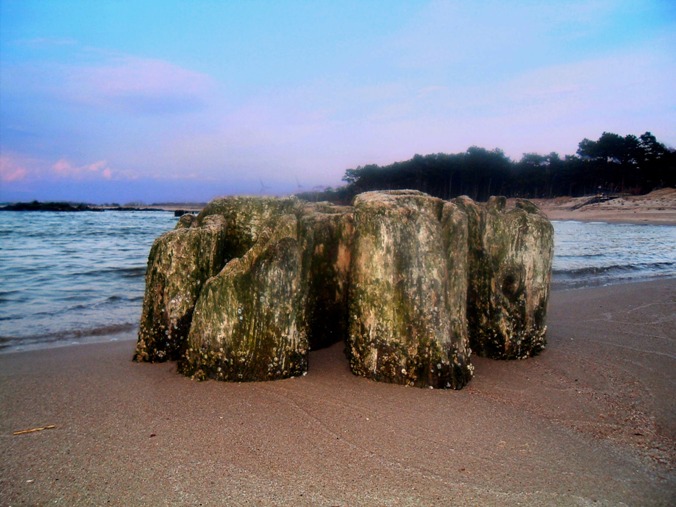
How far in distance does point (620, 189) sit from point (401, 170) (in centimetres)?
3068

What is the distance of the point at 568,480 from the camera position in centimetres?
264

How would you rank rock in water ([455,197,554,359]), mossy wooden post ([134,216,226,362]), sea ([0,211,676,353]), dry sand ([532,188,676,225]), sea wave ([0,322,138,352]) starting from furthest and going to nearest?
1. dry sand ([532,188,676,225])
2. sea ([0,211,676,353])
3. sea wave ([0,322,138,352])
4. rock in water ([455,197,554,359])
5. mossy wooden post ([134,216,226,362])

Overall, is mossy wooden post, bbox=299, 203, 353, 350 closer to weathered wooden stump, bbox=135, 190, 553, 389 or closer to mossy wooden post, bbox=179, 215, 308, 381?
weathered wooden stump, bbox=135, 190, 553, 389

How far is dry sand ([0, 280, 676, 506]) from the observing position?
2.51 m

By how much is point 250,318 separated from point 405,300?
1.24 meters

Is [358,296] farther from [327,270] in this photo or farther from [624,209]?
[624,209]

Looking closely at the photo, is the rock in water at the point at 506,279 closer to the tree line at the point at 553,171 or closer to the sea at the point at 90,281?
the sea at the point at 90,281

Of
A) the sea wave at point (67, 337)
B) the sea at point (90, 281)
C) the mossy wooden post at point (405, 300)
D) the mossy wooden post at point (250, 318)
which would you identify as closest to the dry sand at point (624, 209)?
the sea at point (90, 281)

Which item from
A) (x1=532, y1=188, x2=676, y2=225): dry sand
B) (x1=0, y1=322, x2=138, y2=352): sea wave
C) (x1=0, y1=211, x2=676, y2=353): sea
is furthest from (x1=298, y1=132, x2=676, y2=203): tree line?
(x1=0, y1=322, x2=138, y2=352): sea wave

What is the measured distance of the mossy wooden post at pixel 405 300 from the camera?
3.84 m

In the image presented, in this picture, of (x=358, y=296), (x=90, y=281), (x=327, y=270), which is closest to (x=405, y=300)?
(x=358, y=296)

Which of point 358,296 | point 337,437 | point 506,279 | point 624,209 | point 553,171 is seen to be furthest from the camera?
point 553,171

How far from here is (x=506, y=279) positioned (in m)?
4.75

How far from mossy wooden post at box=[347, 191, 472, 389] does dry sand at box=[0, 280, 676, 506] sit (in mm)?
196
